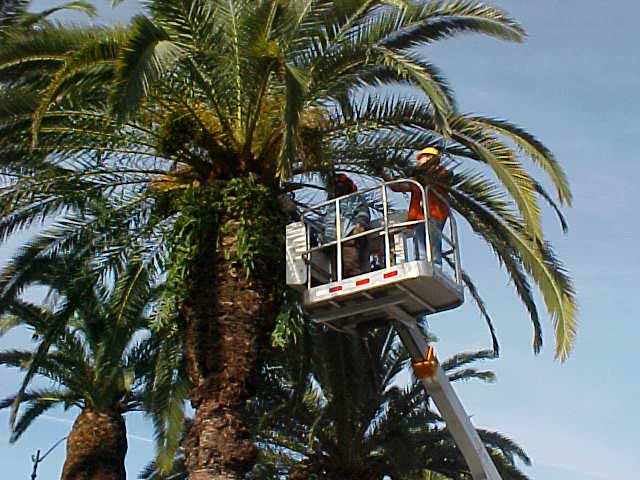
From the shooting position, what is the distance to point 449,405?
43.1 ft

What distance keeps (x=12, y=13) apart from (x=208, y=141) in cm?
403

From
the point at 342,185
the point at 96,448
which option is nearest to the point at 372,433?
the point at 96,448

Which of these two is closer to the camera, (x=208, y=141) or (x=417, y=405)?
(x=208, y=141)

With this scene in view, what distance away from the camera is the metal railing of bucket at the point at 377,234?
11.9m

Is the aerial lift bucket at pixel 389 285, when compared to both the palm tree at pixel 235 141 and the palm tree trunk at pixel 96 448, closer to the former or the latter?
the palm tree at pixel 235 141

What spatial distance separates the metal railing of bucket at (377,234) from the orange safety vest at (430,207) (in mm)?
36

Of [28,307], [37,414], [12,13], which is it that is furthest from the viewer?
[37,414]

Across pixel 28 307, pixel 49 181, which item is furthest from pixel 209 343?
pixel 28 307

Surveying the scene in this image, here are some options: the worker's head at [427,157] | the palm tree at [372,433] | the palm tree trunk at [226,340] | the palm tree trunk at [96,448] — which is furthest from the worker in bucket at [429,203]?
the palm tree trunk at [96,448]

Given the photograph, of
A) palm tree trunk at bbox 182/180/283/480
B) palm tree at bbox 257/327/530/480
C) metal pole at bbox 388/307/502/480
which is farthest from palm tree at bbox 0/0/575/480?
palm tree at bbox 257/327/530/480

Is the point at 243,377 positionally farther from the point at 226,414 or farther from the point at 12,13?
the point at 12,13

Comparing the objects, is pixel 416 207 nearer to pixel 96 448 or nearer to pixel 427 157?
pixel 427 157

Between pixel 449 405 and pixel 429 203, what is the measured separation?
2.79m

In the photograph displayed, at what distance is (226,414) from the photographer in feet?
37.6
